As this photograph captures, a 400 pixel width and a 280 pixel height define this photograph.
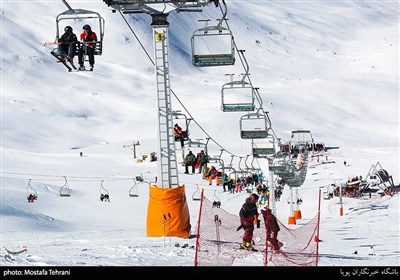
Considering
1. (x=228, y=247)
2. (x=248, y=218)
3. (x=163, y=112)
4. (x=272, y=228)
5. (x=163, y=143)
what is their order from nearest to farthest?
1. (x=248, y=218)
2. (x=228, y=247)
3. (x=272, y=228)
4. (x=163, y=112)
5. (x=163, y=143)

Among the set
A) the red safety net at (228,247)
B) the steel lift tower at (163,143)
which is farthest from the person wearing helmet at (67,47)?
the steel lift tower at (163,143)

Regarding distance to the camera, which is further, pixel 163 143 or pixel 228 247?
pixel 163 143

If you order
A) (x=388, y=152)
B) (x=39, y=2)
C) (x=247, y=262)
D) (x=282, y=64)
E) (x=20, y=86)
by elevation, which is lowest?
(x=247, y=262)

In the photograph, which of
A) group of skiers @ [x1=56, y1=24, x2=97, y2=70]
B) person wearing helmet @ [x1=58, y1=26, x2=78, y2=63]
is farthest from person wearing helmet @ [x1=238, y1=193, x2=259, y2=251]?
person wearing helmet @ [x1=58, y1=26, x2=78, y2=63]

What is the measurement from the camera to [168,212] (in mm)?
17328

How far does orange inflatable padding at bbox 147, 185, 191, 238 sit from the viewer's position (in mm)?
17328

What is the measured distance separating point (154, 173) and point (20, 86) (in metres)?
69.7

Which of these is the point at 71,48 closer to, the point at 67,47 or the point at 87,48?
the point at 67,47

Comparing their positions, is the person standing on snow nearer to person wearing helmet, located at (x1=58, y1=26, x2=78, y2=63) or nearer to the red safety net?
the red safety net

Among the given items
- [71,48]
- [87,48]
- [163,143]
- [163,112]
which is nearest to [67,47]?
[71,48]

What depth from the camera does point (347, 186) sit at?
43.9m

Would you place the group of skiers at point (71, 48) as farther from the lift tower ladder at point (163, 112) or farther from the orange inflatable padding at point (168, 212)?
the orange inflatable padding at point (168, 212)
